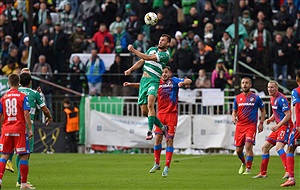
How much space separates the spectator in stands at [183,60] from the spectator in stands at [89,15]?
457 centimetres

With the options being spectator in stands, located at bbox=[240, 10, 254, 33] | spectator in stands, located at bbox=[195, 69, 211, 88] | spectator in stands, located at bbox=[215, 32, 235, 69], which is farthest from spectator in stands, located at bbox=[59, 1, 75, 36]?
spectator in stands, located at bbox=[240, 10, 254, 33]

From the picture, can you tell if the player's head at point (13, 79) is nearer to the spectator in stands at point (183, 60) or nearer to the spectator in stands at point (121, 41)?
the spectator in stands at point (183, 60)

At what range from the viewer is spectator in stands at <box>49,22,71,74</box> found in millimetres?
30906

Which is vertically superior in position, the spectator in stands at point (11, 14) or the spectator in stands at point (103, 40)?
the spectator in stands at point (11, 14)

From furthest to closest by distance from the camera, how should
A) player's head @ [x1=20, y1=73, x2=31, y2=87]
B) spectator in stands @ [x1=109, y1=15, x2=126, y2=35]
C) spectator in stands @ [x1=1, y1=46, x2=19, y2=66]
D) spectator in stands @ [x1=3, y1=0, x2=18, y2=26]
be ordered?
spectator in stands @ [x1=3, y1=0, x2=18, y2=26] → spectator in stands @ [x1=109, y1=15, x2=126, y2=35] → spectator in stands @ [x1=1, y1=46, x2=19, y2=66] → player's head @ [x1=20, y1=73, x2=31, y2=87]

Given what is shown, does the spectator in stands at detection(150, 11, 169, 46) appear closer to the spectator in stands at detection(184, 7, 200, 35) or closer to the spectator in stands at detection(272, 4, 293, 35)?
the spectator in stands at detection(184, 7, 200, 35)

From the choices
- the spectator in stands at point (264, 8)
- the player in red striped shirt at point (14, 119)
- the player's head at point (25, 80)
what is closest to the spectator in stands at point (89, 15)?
the spectator in stands at point (264, 8)

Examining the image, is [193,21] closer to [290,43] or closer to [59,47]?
[290,43]

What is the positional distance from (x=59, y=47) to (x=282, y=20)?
8541mm

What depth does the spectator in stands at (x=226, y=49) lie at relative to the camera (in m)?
29.2

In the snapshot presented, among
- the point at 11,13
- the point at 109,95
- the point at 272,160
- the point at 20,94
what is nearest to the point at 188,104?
the point at 109,95

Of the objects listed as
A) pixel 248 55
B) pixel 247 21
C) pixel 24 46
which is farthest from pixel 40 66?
pixel 247 21

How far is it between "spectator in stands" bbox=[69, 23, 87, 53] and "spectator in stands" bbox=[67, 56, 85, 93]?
80cm

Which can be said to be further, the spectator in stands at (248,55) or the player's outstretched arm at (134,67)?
the spectator in stands at (248,55)
